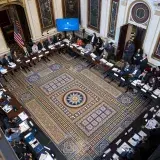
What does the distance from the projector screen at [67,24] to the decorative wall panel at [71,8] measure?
678 millimetres

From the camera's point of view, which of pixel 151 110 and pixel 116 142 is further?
pixel 151 110

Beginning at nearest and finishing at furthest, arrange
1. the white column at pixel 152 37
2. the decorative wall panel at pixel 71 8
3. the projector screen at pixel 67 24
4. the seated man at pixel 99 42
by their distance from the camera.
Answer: the white column at pixel 152 37 → the seated man at pixel 99 42 → the decorative wall panel at pixel 71 8 → the projector screen at pixel 67 24

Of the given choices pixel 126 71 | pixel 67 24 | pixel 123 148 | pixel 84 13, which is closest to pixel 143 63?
pixel 126 71

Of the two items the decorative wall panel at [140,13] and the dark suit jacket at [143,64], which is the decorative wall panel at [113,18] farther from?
the dark suit jacket at [143,64]

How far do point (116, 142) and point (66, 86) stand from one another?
4386mm

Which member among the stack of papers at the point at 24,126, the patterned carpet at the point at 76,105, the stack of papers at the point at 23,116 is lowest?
the patterned carpet at the point at 76,105

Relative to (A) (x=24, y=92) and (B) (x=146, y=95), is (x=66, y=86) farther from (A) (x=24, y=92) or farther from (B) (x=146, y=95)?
(B) (x=146, y=95)

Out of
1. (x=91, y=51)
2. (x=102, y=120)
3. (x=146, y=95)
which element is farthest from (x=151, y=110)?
(x=91, y=51)

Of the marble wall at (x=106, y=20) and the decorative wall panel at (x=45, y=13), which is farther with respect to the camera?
the decorative wall panel at (x=45, y=13)

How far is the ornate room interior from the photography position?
22.9ft

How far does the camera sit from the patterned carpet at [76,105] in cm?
775

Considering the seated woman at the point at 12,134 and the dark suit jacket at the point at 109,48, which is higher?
the dark suit jacket at the point at 109,48

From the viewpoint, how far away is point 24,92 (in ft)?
32.4

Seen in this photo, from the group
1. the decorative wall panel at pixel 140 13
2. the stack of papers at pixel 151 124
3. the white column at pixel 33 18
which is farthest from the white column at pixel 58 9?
the stack of papers at pixel 151 124
